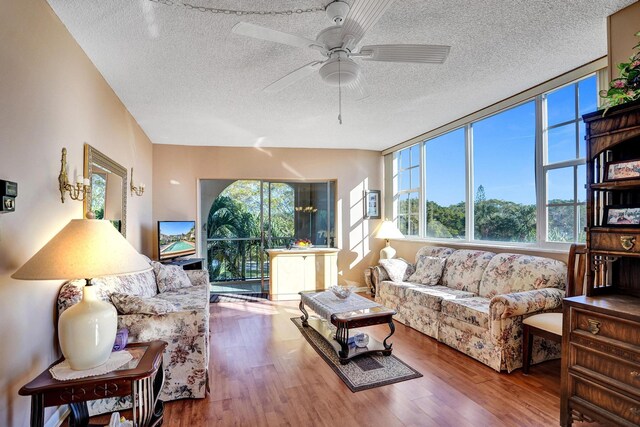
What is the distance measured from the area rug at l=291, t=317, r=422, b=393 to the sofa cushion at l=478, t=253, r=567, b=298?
133 cm

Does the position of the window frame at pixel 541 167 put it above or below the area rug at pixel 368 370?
above

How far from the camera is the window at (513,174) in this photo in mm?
3215

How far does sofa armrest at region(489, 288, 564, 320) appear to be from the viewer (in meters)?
2.76

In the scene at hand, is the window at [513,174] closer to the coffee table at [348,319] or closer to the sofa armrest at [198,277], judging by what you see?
the coffee table at [348,319]

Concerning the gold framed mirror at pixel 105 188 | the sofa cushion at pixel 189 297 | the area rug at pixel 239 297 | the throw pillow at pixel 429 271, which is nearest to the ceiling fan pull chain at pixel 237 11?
the gold framed mirror at pixel 105 188

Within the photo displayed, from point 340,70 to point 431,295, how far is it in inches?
103

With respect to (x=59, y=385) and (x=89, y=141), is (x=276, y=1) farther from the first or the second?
(x=59, y=385)

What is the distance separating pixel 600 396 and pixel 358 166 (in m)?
4.97

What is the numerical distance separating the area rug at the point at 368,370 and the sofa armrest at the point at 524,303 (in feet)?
2.79

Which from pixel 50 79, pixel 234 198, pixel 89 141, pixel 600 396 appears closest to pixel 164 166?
pixel 234 198

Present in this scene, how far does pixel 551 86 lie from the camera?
3.30m

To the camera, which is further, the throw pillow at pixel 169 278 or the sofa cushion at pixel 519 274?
the throw pillow at pixel 169 278

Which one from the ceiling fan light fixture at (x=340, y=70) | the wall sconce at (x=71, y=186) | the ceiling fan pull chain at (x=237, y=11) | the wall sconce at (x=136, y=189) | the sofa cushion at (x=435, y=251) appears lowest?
the sofa cushion at (x=435, y=251)

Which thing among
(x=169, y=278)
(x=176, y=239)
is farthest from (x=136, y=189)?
(x=169, y=278)
